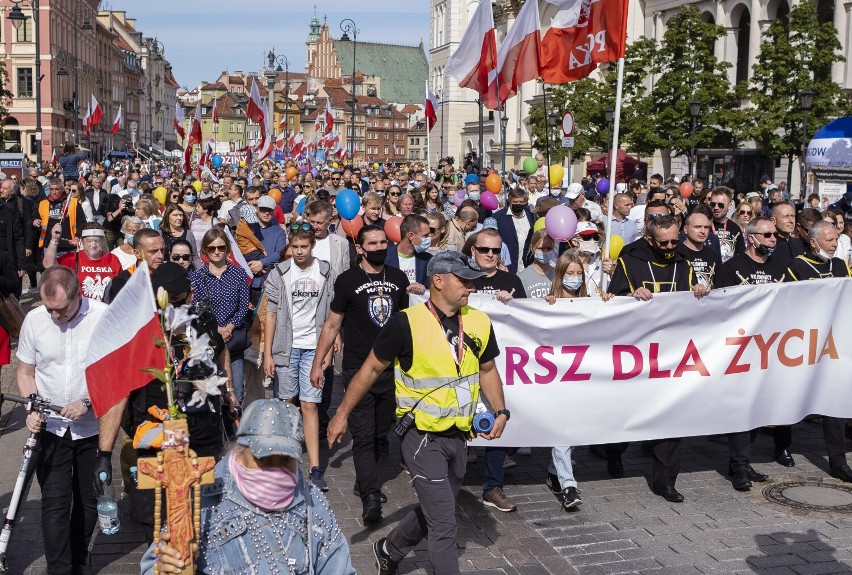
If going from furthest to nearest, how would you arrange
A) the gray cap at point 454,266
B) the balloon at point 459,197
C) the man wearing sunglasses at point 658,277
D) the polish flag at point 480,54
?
the balloon at point 459,197 → the polish flag at point 480,54 → the man wearing sunglasses at point 658,277 → the gray cap at point 454,266

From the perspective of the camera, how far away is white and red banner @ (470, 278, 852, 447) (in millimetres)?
8398

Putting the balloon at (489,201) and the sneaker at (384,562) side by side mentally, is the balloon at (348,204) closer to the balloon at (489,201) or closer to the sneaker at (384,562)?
the balloon at (489,201)

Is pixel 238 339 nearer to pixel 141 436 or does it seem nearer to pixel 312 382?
pixel 312 382

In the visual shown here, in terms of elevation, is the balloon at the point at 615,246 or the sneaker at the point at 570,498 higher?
the balloon at the point at 615,246

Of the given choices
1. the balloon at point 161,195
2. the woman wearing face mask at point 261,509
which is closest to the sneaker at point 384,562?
the woman wearing face mask at point 261,509

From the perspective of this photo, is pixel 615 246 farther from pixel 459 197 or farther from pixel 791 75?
pixel 791 75

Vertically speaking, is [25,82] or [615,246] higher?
[25,82]

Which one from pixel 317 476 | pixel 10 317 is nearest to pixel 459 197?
pixel 317 476

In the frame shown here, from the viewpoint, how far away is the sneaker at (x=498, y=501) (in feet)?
26.3

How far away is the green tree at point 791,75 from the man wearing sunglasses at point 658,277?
101 ft

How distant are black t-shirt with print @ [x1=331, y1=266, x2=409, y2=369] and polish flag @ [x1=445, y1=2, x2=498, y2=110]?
927 centimetres

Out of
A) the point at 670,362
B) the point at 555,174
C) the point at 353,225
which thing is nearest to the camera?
the point at 670,362

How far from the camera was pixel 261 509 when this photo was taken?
3830 millimetres

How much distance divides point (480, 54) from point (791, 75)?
80.8ft
